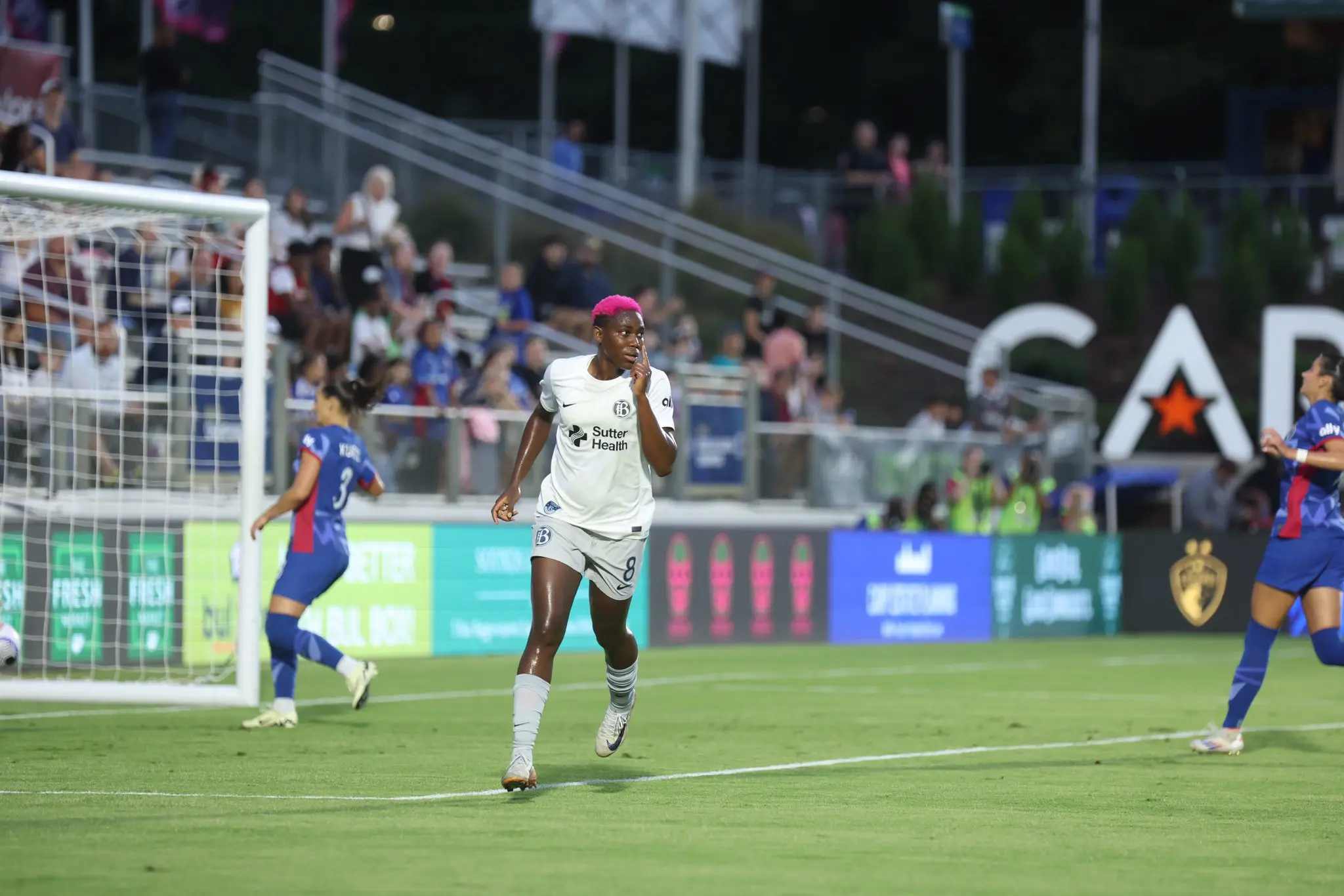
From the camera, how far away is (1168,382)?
25828 mm

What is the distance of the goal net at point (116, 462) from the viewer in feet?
53.4

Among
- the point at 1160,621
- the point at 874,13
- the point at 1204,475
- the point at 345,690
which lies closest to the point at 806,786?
the point at 345,690

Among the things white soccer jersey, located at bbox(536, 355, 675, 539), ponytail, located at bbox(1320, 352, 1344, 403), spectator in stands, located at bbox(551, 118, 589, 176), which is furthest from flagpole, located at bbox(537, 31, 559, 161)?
white soccer jersey, located at bbox(536, 355, 675, 539)

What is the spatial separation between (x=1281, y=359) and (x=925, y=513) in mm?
4441

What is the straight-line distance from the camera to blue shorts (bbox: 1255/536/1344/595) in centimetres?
1218

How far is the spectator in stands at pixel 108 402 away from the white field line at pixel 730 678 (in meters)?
2.94

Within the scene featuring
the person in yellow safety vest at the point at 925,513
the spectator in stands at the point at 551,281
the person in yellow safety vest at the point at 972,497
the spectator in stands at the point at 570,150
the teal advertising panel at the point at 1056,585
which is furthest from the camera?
the spectator in stands at the point at 570,150

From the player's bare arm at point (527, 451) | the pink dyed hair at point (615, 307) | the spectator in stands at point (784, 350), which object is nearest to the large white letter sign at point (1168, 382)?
the spectator in stands at point (784, 350)

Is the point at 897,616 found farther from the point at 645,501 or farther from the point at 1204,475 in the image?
the point at 645,501

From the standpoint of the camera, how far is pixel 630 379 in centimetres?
979

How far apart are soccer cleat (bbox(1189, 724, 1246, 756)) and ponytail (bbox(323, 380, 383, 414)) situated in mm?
5444

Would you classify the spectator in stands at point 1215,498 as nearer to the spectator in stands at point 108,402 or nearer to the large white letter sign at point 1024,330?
the large white letter sign at point 1024,330

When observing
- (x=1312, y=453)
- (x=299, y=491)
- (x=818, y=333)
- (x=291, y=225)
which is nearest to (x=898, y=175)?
(x=818, y=333)

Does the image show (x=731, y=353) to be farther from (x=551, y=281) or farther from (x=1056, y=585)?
(x=1056, y=585)
